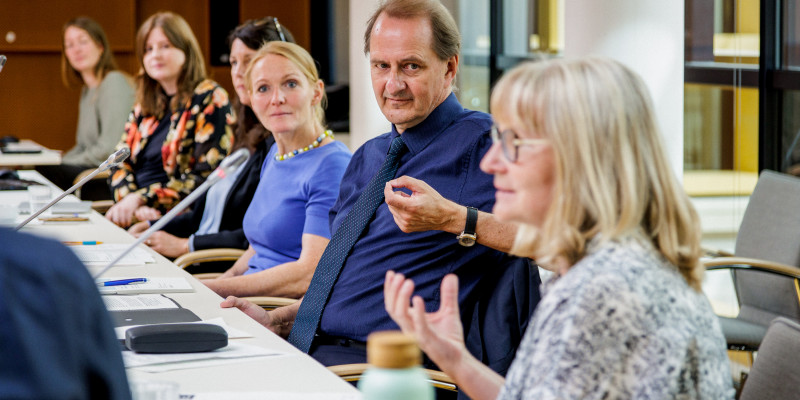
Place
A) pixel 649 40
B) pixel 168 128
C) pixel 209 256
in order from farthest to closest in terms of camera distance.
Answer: pixel 168 128, pixel 649 40, pixel 209 256

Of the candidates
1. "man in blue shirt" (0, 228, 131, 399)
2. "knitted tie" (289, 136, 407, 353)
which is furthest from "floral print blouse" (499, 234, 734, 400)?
"knitted tie" (289, 136, 407, 353)

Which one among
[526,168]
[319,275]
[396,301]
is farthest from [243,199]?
[526,168]

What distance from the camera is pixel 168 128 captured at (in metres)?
4.18

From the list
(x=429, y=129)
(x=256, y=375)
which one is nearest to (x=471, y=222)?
(x=429, y=129)

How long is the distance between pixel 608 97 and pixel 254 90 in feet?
6.51

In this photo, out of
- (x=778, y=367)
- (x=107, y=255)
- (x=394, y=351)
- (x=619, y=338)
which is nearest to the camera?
(x=394, y=351)

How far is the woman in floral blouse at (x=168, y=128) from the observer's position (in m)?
4.00

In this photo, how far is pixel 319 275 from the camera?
2.33m

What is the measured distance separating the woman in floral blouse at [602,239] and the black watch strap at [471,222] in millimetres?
802

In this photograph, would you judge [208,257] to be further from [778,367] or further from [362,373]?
[778,367]

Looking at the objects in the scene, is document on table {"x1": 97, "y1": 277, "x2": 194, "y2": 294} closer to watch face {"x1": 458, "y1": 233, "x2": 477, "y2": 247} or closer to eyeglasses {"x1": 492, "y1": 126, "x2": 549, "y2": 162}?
watch face {"x1": 458, "y1": 233, "x2": 477, "y2": 247}

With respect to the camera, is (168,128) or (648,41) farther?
(168,128)

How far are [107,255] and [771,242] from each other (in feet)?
7.04

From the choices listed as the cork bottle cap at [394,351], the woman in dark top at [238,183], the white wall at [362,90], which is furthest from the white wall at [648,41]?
the white wall at [362,90]
